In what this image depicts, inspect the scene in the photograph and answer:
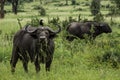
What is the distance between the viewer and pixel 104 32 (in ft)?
66.0

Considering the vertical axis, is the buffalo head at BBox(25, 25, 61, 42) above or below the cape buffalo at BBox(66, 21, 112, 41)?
above

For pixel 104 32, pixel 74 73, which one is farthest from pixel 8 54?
pixel 104 32

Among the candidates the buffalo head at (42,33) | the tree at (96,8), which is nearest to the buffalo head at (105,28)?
the buffalo head at (42,33)

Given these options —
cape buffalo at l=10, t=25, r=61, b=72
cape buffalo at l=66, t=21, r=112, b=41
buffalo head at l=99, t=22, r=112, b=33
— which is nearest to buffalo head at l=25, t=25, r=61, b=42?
cape buffalo at l=10, t=25, r=61, b=72

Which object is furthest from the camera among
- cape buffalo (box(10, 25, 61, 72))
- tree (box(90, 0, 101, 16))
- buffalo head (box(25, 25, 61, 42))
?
tree (box(90, 0, 101, 16))

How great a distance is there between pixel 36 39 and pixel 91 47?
10.9ft

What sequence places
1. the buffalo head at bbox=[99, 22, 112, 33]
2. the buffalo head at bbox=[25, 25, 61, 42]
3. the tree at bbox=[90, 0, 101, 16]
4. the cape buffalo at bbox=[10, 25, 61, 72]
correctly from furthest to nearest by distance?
the tree at bbox=[90, 0, 101, 16]
the buffalo head at bbox=[99, 22, 112, 33]
the cape buffalo at bbox=[10, 25, 61, 72]
the buffalo head at bbox=[25, 25, 61, 42]

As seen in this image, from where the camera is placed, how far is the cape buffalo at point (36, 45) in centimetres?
945

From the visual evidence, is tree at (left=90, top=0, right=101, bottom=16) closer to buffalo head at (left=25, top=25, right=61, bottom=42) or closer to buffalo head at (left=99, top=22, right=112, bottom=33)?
buffalo head at (left=99, top=22, right=112, bottom=33)

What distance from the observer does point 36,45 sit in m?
9.88

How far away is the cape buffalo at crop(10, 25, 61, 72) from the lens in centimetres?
945

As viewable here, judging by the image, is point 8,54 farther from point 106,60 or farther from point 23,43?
point 106,60

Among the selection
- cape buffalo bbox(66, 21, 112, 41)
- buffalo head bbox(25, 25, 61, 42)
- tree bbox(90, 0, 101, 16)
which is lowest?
tree bbox(90, 0, 101, 16)

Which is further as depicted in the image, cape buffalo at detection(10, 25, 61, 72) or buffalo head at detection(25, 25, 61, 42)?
cape buffalo at detection(10, 25, 61, 72)
